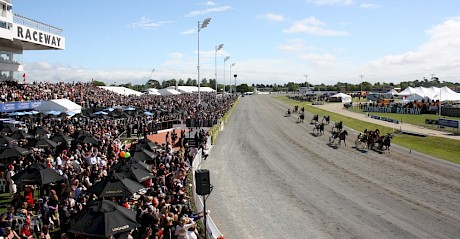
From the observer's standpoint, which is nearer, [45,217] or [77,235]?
[77,235]

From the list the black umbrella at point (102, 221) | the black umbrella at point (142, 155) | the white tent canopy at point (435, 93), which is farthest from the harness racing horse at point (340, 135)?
the white tent canopy at point (435, 93)

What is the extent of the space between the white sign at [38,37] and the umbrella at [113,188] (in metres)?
40.2

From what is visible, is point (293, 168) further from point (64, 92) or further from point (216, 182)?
point (64, 92)

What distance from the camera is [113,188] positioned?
1148cm

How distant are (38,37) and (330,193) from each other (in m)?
44.8

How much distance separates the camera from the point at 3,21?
41.8m

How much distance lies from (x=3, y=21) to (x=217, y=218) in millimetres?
38648

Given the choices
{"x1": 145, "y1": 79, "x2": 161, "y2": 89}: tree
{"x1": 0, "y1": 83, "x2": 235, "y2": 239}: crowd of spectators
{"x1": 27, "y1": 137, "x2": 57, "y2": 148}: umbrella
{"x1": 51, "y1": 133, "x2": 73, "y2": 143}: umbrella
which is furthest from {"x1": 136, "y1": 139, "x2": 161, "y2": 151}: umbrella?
{"x1": 145, "y1": 79, "x2": 161, "y2": 89}: tree

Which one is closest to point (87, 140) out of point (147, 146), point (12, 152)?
point (147, 146)

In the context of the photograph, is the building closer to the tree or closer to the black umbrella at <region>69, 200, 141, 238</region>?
the black umbrella at <region>69, 200, 141, 238</region>

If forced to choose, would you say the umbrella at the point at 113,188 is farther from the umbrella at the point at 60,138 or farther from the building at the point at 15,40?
the building at the point at 15,40

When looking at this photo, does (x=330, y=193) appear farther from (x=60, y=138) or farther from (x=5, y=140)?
(x=5, y=140)

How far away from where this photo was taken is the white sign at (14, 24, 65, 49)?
1797 inches

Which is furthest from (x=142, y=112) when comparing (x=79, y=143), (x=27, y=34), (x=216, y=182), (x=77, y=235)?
(x=77, y=235)
